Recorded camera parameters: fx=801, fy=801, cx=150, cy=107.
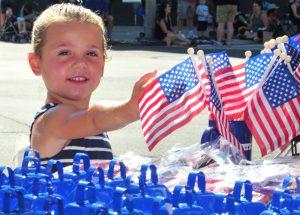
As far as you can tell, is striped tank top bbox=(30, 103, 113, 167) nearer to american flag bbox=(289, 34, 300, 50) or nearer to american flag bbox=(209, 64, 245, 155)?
american flag bbox=(209, 64, 245, 155)

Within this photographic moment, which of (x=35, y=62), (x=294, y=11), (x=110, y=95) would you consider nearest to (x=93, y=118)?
(x=35, y=62)

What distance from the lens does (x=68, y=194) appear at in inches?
72.3

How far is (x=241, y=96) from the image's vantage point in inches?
126

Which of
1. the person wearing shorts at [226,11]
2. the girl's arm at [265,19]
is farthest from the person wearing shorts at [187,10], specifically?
the person wearing shorts at [226,11]

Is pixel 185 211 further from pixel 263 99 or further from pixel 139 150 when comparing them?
pixel 139 150

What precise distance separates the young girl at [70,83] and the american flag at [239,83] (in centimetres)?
50

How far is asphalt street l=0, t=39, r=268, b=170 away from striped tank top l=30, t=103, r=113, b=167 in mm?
278

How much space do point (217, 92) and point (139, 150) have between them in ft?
16.3

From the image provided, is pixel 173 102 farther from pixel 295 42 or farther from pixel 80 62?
pixel 295 42

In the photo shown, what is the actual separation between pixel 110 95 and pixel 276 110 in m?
8.76

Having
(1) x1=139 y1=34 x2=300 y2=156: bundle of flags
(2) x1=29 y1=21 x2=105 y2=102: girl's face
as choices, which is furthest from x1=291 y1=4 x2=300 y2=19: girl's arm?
(2) x1=29 y1=21 x2=105 y2=102: girl's face

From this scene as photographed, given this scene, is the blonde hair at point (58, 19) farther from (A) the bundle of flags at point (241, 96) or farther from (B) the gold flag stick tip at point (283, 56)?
(B) the gold flag stick tip at point (283, 56)

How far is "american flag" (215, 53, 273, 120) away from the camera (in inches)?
124

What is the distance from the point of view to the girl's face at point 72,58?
2.75 m
